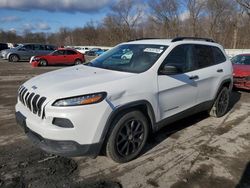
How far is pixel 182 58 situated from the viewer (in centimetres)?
507

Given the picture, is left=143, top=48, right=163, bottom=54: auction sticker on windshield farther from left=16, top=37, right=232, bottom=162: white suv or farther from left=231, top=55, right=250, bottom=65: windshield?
left=231, top=55, right=250, bottom=65: windshield

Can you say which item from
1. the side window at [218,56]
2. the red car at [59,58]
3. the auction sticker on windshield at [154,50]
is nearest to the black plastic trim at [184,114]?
the side window at [218,56]

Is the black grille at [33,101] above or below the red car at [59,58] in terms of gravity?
above

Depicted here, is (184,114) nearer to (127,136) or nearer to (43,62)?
(127,136)

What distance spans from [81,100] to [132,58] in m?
1.66

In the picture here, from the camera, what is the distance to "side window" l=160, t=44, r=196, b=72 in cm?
471

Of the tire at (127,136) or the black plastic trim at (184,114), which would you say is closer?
the tire at (127,136)

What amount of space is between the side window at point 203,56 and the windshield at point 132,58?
103 centimetres

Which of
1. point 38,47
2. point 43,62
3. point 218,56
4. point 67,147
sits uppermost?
point 218,56

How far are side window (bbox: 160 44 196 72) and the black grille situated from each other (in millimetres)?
2025

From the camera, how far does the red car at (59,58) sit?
2067 centimetres

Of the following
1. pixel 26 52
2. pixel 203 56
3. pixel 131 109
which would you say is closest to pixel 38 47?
pixel 26 52

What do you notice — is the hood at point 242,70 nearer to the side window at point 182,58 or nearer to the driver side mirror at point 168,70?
the side window at point 182,58

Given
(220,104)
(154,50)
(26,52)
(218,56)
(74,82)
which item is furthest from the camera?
(26,52)
